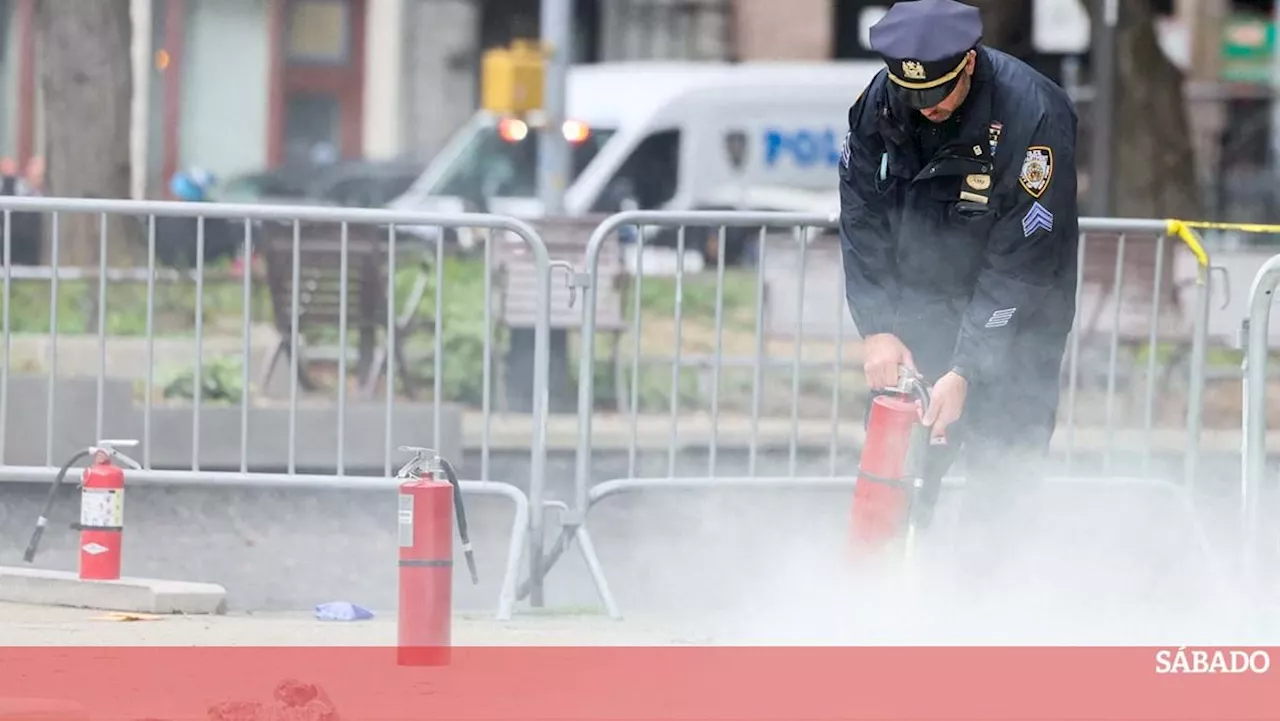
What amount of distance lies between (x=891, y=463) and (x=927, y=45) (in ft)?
3.69

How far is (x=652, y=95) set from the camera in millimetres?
22156

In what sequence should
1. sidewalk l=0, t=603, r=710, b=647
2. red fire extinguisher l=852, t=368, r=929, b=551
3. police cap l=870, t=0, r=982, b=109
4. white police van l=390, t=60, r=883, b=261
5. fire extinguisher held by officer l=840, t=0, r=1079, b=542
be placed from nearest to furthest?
1. police cap l=870, t=0, r=982, b=109
2. fire extinguisher held by officer l=840, t=0, r=1079, b=542
3. red fire extinguisher l=852, t=368, r=929, b=551
4. sidewalk l=0, t=603, r=710, b=647
5. white police van l=390, t=60, r=883, b=261

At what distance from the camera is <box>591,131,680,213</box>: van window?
21.7 metres

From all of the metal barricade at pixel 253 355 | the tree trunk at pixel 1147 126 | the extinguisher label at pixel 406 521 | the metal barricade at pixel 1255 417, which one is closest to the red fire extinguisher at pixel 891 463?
the metal barricade at pixel 1255 417

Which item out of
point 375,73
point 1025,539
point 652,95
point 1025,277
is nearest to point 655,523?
point 1025,539

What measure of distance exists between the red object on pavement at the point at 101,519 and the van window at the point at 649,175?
49.4ft

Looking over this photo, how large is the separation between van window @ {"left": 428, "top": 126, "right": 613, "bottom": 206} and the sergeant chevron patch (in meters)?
16.6

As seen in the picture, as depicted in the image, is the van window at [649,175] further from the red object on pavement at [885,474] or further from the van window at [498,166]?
the red object on pavement at [885,474]

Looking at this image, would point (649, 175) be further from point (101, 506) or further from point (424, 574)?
point (424, 574)

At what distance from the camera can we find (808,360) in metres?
10.6

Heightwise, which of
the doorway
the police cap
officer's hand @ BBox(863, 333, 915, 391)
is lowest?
officer's hand @ BBox(863, 333, 915, 391)

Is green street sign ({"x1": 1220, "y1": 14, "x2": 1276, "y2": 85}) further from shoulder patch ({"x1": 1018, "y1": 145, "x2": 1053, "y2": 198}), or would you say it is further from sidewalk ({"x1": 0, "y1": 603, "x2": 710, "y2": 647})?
shoulder patch ({"x1": 1018, "y1": 145, "x2": 1053, "y2": 198})
